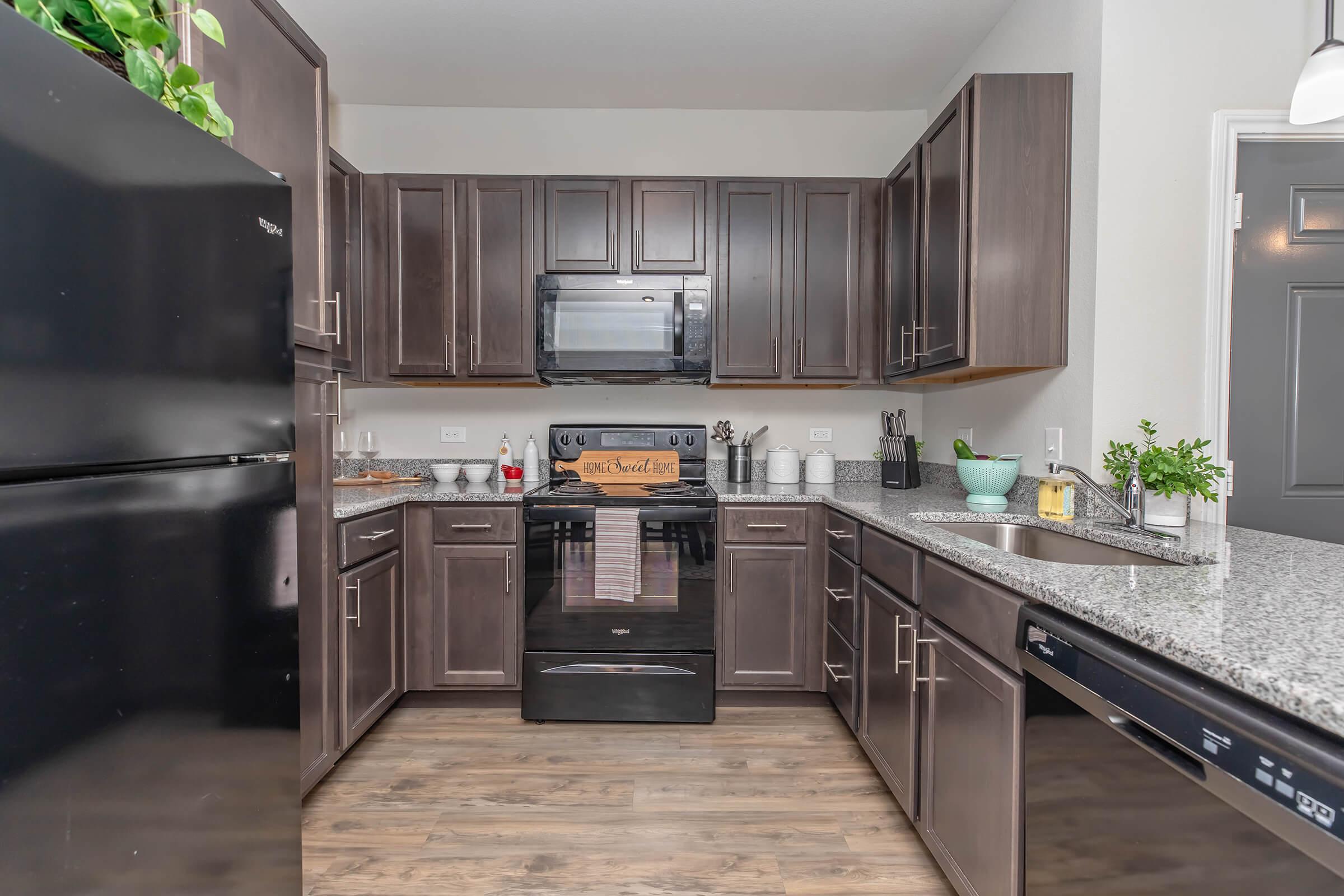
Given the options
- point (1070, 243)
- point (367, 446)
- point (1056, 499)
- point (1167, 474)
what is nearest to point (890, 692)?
point (1056, 499)

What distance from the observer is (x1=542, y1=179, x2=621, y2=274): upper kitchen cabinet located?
2.76m

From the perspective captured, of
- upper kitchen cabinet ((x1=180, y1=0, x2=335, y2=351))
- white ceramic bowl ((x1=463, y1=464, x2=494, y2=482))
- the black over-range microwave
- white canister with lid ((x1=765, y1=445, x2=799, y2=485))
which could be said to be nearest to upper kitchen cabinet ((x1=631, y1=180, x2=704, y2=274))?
the black over-range microwave

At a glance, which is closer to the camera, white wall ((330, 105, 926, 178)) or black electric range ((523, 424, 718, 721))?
black electric range ((523, 424, 718, 721))

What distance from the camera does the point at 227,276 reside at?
845mm

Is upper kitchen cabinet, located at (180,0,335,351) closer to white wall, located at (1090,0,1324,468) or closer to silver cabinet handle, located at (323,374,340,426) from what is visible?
silver cabinet handle, located at (323,374,340,426)

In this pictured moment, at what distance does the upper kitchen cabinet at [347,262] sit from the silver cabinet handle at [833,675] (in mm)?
2295

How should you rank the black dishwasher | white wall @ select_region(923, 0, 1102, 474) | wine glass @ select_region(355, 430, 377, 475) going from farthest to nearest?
1. wine glass @ select_region(355, 430, 377, 475)
2. white wall @ select_region(923, 0, 1102, 474)
3. the black dishwasher

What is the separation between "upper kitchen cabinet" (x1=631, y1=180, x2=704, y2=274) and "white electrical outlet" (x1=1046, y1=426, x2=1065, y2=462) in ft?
5.01

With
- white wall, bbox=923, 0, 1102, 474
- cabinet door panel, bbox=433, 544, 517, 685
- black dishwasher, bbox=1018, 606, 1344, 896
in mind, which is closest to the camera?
black dishwasher, bbox=1018, 606, 1344, 896

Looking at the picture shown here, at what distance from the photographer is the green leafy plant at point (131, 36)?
0.72 m

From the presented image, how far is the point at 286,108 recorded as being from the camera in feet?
5.60

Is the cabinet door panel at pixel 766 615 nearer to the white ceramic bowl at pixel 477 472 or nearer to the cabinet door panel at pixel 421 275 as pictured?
the white ceramic bowl at pixel 477 472

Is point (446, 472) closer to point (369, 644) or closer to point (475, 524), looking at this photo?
point (475, 524)

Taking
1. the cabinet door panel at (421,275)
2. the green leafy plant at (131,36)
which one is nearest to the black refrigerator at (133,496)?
the green leafy plant at (131,36)
